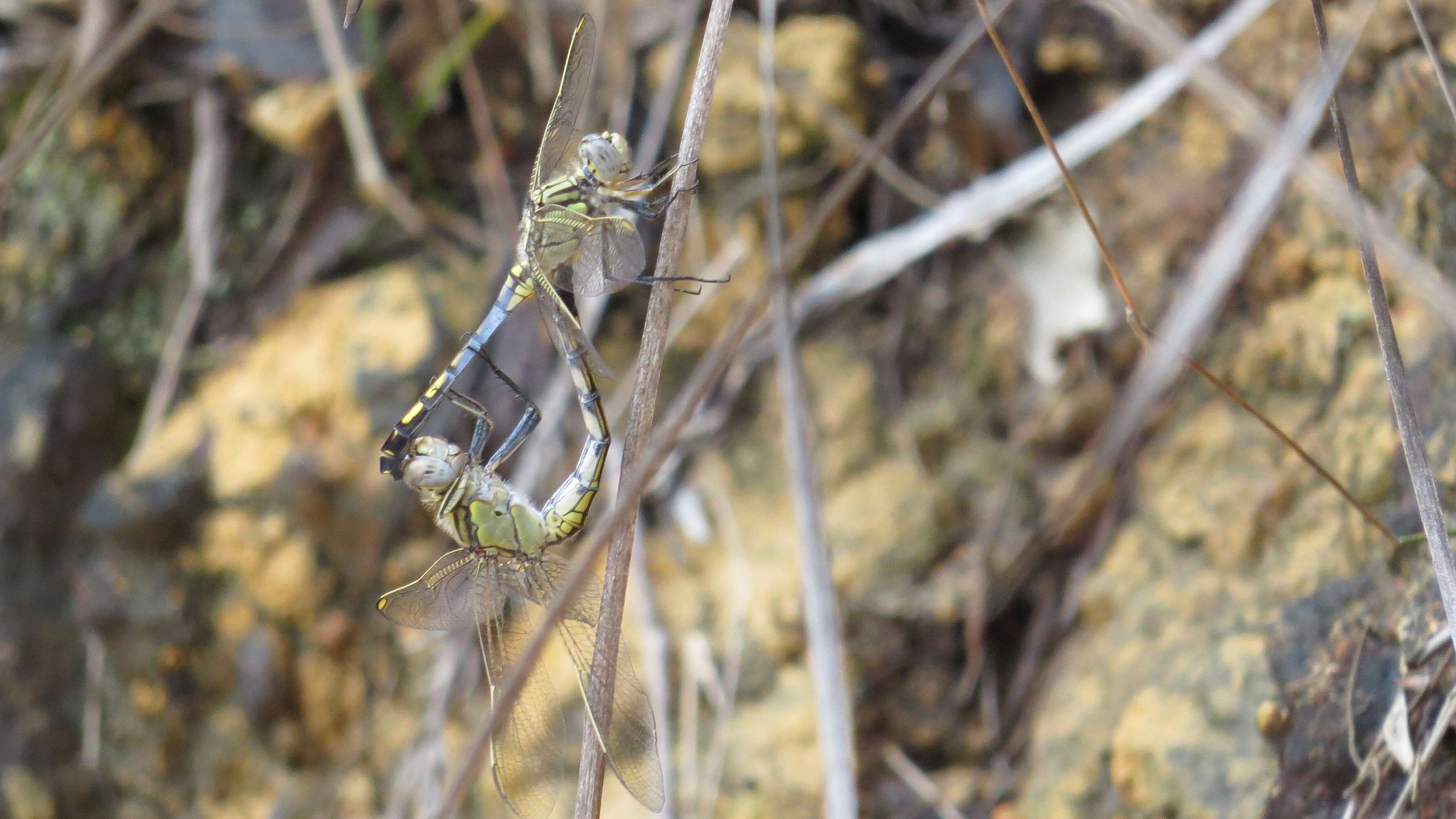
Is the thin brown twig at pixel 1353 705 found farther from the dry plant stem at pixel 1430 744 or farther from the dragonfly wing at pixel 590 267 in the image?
the dragonfly wing at pixel 590 267

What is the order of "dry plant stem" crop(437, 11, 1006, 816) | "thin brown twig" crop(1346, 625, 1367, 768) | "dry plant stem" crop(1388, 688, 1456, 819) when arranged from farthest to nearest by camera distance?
"thin brown twig" crop(1346, 625, 1367, 768) < "dry plant stem" crop(1388, 688, 1456, 819) < "dry plant stem" crop(437, 11, 1006, 816)

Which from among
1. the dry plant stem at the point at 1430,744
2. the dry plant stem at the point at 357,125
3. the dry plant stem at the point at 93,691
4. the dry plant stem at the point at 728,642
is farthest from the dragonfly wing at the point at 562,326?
the dry plant stem at the point at 93,691

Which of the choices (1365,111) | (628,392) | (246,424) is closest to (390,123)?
(246,424)

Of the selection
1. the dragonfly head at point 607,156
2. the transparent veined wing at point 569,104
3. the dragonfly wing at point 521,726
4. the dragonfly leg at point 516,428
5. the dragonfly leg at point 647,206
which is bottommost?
the dragonfly wing at point 521,726

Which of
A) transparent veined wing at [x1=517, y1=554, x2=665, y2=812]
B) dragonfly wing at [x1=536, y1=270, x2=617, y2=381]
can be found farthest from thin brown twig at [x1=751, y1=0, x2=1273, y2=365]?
transparent veined wing at [x1=517, y1=554, x2=665, y2=812]

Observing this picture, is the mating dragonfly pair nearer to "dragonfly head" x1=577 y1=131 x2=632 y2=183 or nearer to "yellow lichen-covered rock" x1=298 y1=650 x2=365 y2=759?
"dragonfly head" x1=577 y1=131 x2=632 y2=183

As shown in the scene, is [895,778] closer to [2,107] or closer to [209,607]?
[209,607]

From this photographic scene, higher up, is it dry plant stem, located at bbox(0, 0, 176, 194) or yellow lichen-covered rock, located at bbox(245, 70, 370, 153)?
yellow lichen-covered rock, located at bbox(245, 70, 370, 153)

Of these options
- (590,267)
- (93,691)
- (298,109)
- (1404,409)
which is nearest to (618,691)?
(590,267)
